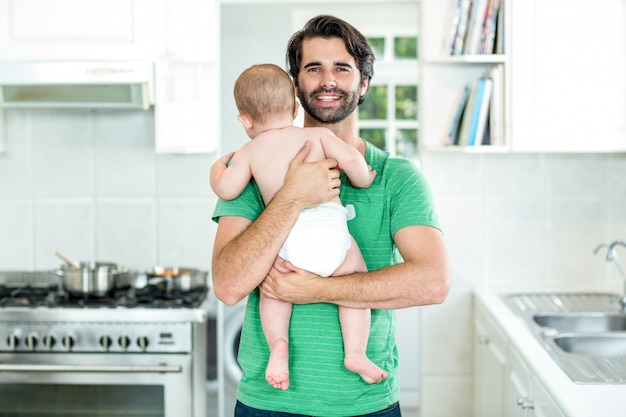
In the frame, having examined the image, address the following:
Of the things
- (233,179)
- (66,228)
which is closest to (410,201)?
(233,179)

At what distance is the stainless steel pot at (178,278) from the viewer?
3105 mm

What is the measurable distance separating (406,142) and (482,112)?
3.24 ft

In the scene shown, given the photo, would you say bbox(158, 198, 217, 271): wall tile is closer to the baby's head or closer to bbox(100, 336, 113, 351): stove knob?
bbox(100, 336, 113, 351): stove knob

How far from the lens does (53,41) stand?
118 inches

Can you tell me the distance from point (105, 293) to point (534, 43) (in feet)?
5.94

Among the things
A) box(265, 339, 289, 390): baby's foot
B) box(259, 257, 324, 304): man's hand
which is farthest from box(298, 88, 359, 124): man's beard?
box(265, 339, 289, 390): baby's foot

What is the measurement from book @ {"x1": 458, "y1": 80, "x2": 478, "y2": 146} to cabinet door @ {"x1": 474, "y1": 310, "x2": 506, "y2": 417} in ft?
2.20

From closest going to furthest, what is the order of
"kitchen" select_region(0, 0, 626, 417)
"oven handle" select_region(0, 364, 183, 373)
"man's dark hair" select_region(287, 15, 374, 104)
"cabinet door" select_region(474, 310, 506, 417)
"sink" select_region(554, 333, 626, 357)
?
"man's dark hair" select_region(287, 15, 374, 104) → "sink" select_region(554, 333, 626, 357) → "cabinet door" select_region(474, 310, 506, 417) → "oven handle" select_region(0, 364, 183, 373) → "kitchen" select_region(0, 0, 626, 417)

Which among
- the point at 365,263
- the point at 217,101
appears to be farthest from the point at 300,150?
the point at 217,101

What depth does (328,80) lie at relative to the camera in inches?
72.9

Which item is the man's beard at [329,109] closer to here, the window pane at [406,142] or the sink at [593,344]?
the sink at [593,344]

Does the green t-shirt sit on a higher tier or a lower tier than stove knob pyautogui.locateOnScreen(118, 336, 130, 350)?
higher

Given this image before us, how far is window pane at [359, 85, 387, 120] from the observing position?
3.81 m

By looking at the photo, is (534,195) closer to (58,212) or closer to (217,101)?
(217,101)
